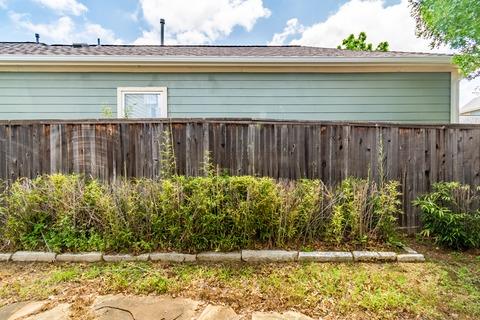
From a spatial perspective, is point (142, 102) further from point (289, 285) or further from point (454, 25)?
point (454, 25)

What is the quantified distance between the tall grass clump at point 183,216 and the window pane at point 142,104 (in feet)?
7.39

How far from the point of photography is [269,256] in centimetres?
288

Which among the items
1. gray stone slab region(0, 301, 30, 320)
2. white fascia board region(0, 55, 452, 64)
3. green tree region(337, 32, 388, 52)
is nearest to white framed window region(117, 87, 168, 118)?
white fascia board region(0, 55, 452, 64)

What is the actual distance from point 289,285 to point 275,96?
12.0 feet

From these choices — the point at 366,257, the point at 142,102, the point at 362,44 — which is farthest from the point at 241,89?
the point at 362,44

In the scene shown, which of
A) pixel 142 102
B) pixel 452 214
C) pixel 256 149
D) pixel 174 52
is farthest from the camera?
pixel 174 52

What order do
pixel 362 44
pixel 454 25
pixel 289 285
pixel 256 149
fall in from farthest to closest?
pixel 362 44
pixel 454 25
pixel 256 149
pixel 289 285

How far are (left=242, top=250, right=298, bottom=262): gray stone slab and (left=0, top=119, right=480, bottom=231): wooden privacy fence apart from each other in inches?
41.0

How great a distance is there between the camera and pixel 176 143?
3.49 metres

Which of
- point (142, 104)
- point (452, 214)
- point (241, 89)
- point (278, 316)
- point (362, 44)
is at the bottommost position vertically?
point (278, 316)

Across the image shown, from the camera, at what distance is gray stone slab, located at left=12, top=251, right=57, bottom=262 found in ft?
9.38

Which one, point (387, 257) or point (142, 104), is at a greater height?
point (142, 104)

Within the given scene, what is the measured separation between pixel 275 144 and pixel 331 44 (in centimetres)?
1396

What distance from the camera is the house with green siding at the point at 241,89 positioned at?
4996 mm
